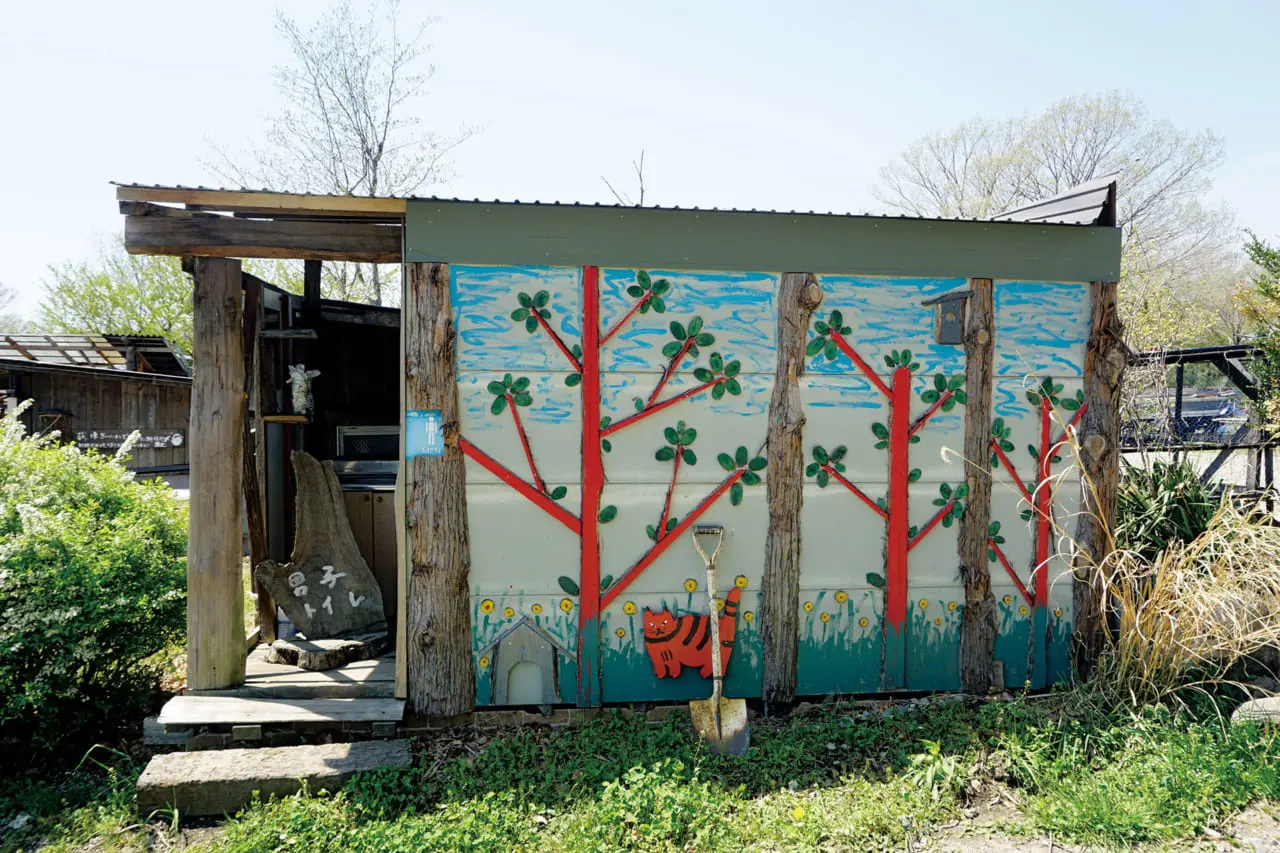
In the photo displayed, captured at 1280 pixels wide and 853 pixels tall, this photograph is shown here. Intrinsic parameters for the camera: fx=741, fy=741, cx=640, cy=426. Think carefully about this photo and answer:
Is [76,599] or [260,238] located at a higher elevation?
[260,238]

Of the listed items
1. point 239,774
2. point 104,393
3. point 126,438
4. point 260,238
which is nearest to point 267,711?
point 239,774

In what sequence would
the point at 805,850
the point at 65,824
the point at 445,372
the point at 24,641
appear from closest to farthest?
the point at 805,850, the point at 65,824, the point at 24,641, the point at 445,372

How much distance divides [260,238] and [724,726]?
3834mm

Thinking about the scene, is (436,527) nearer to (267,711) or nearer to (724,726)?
(267,711)

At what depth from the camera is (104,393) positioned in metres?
13.7

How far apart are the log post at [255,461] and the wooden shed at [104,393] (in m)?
8.86

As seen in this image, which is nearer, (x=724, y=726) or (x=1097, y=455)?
(x=724, y=726)

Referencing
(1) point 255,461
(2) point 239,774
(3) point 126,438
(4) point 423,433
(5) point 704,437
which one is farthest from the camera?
(3) point 126,438

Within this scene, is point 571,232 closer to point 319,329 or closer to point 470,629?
point 470,629

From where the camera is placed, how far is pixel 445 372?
421 cm

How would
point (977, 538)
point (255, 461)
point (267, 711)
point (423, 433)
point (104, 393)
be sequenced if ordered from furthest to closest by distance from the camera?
point (104, 393) → point (255, 461) → point (977, 538) → point (423, 433) → point (267, 711)

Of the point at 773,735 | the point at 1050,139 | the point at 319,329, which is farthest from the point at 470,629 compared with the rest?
the point at 1050,139

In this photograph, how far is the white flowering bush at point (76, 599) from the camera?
3.99 m

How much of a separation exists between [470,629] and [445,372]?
1.50 meters
